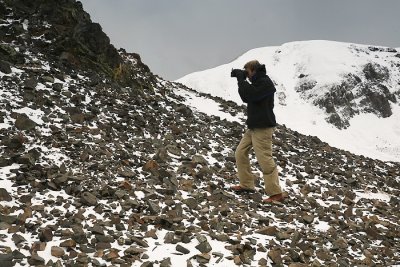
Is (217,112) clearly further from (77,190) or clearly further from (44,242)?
(44,242)

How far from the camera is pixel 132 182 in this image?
285 inches

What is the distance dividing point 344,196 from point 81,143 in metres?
6.13

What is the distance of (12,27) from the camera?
42.4 ft

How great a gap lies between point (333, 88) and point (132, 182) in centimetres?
5784

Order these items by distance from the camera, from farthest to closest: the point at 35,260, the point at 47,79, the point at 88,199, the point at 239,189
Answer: the point at 47,79
the point at 239,189
the point at 88,199
the point at 35,260

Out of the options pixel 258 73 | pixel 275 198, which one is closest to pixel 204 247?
pixel 275 198

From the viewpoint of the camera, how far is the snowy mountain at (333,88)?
162 feet

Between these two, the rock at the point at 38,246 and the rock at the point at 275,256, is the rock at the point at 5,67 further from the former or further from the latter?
the rock at the point at 275,256

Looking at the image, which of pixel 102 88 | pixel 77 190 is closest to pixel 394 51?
pixel 102 88

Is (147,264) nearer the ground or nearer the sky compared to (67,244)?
nearer the ground

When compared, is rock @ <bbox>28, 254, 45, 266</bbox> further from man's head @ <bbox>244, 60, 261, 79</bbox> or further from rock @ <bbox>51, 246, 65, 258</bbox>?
man's head @ <bbox>244, 60, 261, 79</bbox>

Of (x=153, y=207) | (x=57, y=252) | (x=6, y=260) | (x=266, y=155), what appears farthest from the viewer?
(x=266, y=155)

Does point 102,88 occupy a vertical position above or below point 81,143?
above

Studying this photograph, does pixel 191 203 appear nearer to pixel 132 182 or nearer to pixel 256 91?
pixel 132 182
